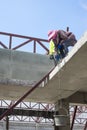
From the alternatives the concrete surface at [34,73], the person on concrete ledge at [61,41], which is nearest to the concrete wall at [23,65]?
the concrete surface at [34,73]

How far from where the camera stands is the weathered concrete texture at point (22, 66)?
40.6ft

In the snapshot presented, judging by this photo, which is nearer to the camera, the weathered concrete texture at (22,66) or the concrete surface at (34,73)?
the concrete surface at (34,73)

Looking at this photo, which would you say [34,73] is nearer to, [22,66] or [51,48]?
[22,66]

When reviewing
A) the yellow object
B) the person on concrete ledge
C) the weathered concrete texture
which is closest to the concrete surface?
the weathered concrete texture

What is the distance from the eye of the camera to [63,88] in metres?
13.3

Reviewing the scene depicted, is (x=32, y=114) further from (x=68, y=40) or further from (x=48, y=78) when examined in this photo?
(x=68, y=40)

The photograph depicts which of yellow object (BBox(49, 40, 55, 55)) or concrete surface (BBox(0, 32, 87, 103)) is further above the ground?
yellow object (BBox(49, 40, 55, 55))

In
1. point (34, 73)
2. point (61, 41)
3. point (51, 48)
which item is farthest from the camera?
point (34, 73)

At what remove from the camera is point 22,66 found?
12586 mm

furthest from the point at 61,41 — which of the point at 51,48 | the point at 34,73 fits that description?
the point at 34,73

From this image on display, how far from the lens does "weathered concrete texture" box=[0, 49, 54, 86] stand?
487 inches

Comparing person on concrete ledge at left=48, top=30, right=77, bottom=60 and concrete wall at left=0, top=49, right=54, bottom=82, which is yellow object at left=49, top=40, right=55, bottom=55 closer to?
person on concrete ledge at left=48, top=30, right=77, bottom=60

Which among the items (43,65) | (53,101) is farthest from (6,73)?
(53,101)

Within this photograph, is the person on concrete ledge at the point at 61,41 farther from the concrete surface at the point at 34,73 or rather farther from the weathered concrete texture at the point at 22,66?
the weathered concrete texture at the point at 22,66
